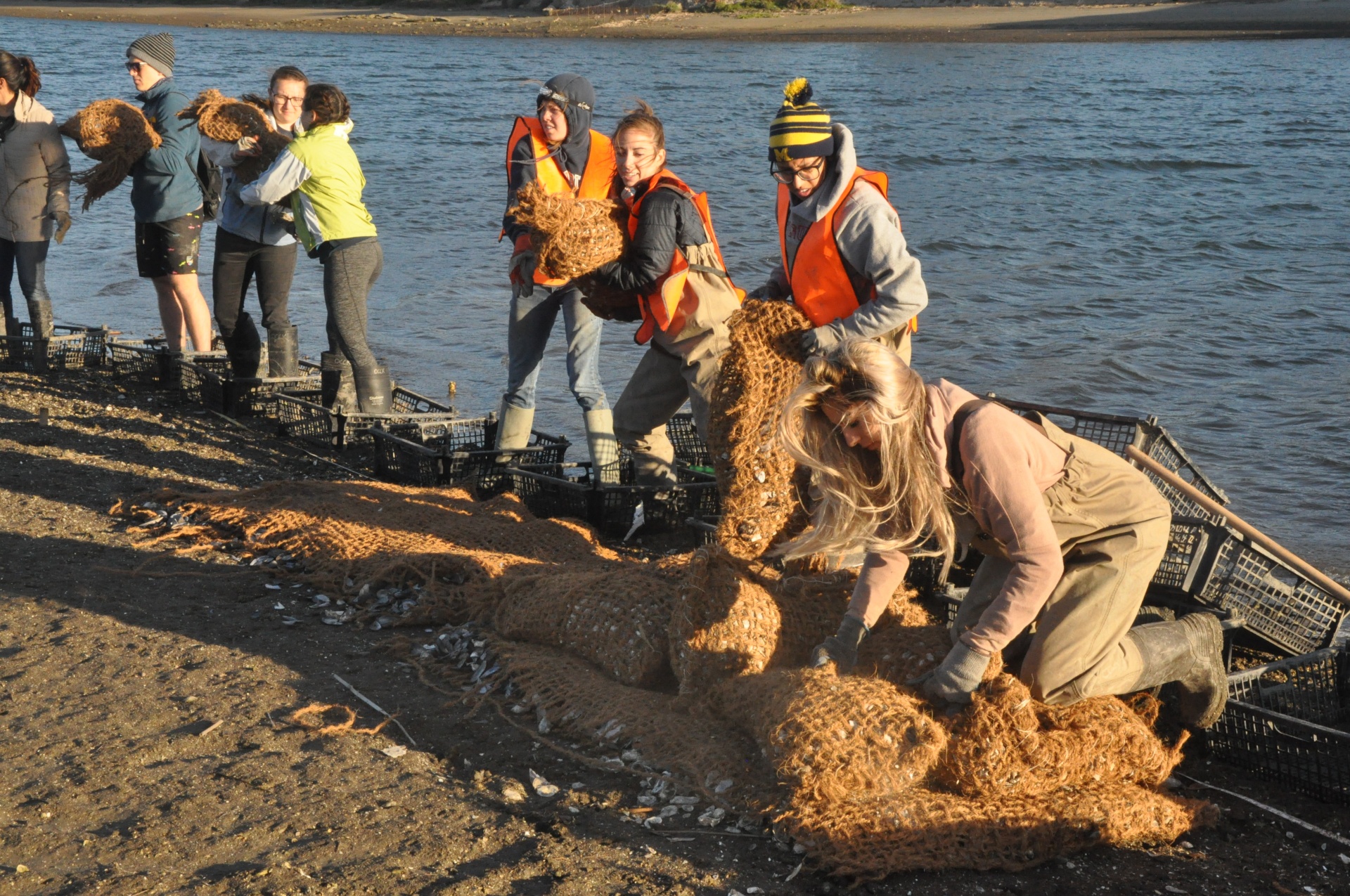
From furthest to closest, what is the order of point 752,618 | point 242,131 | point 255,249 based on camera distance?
1. point 255,249
2. point 242,131
3. point 752,618

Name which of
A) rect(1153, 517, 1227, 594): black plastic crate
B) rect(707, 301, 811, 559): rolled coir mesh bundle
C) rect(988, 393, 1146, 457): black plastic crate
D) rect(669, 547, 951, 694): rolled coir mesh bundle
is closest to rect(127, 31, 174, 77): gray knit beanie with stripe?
rect(707, 301, 811, 559): rolled coir mesh bundle

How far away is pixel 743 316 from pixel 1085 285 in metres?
9.96

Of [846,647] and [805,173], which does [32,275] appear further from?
[846,647]

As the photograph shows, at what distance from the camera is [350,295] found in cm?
666

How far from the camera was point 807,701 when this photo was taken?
3408mm

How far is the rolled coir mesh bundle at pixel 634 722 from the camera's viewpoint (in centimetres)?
351

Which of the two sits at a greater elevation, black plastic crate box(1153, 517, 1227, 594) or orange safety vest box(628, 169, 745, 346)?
orange safety vest box(628, 169, 745, 346)

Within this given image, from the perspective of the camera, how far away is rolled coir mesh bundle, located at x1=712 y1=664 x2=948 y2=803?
3281 millimetres

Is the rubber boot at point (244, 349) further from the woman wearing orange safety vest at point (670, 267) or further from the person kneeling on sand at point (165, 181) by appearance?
the woman wearing orange safety vest at point (670, 267)

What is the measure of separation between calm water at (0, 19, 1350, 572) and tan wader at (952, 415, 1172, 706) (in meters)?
3.53

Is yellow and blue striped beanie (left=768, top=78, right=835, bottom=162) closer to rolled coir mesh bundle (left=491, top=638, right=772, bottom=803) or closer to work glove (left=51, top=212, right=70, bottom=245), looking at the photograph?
rolled coir mesh bundle (left=491, top=638, right=772, bottom=803)

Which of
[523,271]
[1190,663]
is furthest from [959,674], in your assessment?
[523,271]

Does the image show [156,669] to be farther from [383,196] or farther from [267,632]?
[383,196]

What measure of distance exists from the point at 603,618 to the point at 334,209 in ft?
11.1
